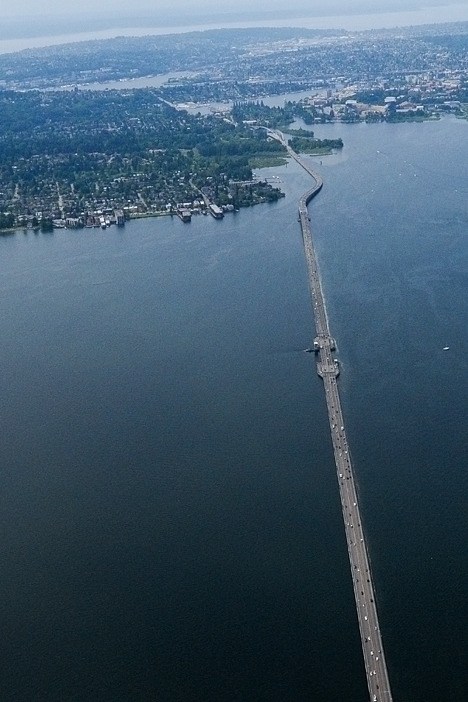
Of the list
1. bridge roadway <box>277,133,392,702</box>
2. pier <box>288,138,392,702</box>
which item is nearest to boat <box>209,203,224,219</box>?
pier <box>288,138,392,702</box>

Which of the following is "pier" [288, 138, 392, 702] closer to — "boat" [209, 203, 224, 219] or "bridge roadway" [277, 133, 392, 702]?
"bridge roadway" [277, 133, 392, 702]

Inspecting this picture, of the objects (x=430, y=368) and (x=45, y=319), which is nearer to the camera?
(x=430, y=368)

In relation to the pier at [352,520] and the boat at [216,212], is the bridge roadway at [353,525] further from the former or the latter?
the boat at [216,212]

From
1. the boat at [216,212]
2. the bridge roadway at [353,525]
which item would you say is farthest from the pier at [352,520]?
the boat at [216,212]

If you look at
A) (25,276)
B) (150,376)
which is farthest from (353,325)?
(25,276)

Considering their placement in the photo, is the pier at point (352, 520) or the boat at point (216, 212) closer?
the pier at point (352, 520)

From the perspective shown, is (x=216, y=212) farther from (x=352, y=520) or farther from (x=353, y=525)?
(x=353, y=525)

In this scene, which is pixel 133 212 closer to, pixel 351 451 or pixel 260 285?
pixel 260 285

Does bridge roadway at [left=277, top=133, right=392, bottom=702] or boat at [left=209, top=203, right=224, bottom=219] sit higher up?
boat at [left=209, top=203, right=224, bottom=219]
